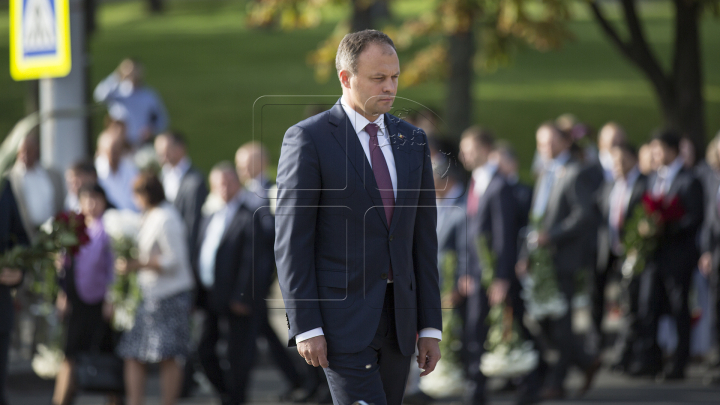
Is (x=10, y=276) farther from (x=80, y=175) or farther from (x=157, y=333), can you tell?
(x=80, y=175)

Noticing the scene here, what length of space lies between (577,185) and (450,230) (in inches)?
49.7

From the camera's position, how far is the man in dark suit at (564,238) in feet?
29.5

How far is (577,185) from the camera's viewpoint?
354 inches

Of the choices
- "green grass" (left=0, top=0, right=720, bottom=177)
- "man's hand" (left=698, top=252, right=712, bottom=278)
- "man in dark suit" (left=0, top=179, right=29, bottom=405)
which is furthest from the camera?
"green grass" (left=0, top=0, right=720, bottom=177)

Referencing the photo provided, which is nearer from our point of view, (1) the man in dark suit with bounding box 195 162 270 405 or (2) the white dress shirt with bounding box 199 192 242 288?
(1) the man in dark suit with bounding box 195 162 270 405

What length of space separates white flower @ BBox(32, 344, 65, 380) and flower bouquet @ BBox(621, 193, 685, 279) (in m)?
5.49

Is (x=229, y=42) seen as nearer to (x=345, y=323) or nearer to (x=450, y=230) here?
(x=450, y=230)

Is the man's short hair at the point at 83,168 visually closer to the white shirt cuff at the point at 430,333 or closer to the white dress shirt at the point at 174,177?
the white dress shirt at the point at 174,177

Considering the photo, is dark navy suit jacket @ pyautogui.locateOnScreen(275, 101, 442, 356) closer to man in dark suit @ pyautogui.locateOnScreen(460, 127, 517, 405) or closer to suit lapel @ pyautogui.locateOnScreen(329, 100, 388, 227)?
suit lapel @ pyautogui.locateOnScreen(329, 100, 388, 227)

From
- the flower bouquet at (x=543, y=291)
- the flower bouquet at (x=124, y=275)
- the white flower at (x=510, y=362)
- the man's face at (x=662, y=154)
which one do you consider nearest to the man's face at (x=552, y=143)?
the flower bouquet at (x=543, y=291)

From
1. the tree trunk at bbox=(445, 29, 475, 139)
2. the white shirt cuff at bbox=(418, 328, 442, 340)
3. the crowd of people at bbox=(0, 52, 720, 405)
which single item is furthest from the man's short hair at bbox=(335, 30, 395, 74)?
the tree trunk at bbox=(445, 29, 475, 139)

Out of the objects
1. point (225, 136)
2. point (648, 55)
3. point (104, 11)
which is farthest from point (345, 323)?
point (104, 11)

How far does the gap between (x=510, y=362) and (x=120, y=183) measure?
4759mm

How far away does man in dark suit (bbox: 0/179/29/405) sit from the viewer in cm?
643
